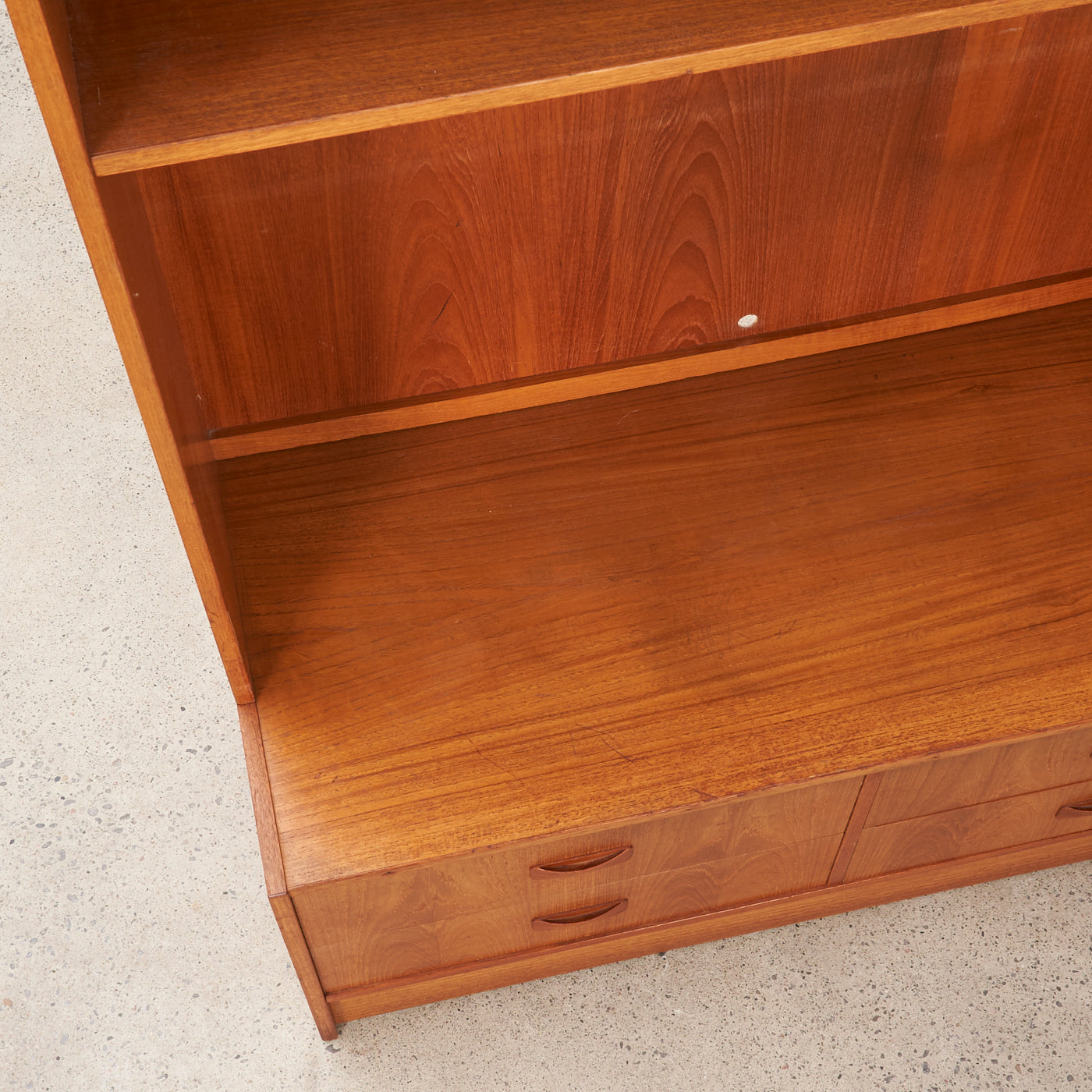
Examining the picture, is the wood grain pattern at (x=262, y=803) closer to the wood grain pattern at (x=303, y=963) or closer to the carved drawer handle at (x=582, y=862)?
the wood grain pattern at (x=303, y=963)

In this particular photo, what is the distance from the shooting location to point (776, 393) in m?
1.55

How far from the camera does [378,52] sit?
0.91 metres

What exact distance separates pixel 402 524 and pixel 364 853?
1.33ft

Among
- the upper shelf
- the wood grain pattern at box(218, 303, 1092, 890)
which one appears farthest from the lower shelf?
the upper shelf

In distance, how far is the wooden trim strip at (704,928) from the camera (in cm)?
148

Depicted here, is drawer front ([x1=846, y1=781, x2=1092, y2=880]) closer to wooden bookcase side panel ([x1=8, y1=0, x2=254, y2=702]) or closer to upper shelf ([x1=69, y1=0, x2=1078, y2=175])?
wooden bookcase side panel ([x1=8, y1=0, x2=254, y2=702])

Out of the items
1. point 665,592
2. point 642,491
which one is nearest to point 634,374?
point 642,491

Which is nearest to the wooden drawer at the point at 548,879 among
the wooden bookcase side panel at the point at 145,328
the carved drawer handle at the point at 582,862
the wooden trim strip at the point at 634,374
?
the carved drawer handle at the point at 582,862

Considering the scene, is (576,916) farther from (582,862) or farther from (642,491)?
(642,491)

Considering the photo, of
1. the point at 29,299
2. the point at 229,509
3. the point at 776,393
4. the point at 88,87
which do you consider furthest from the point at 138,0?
the point at 29,299

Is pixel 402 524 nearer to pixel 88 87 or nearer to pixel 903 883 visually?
pixel 88 87

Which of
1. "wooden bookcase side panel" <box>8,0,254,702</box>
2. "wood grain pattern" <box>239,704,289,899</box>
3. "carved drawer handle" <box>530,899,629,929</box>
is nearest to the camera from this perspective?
"wooden bookcase side panel" <box>8,0,254,702</box>

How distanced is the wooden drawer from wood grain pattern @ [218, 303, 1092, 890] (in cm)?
6

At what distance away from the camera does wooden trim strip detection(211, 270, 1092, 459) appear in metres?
1.47
